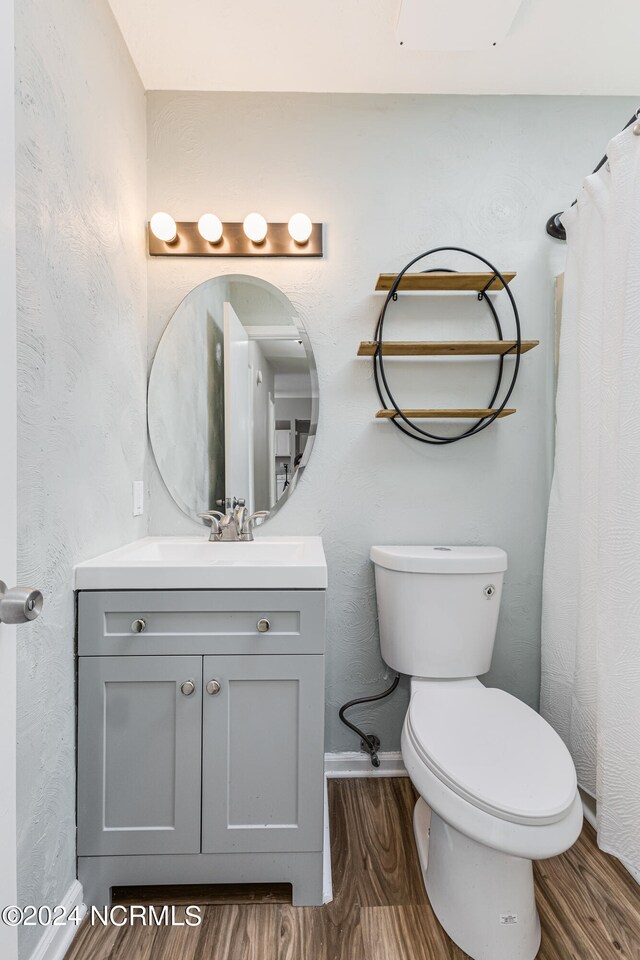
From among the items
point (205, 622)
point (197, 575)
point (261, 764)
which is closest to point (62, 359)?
point (197, 575)

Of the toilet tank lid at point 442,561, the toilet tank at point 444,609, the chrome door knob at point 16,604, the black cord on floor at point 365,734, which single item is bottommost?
the black cord on floor at point 365,734

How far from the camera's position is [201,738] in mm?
1318

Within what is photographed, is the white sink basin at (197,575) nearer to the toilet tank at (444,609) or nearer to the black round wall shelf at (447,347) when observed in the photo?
the toilet tank at (444,609)

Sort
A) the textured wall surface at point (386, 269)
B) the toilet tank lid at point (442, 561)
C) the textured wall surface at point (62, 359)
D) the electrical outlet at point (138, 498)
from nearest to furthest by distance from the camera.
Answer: the textured wall surface at point (62, 359)
the toilet tank lid at point (442, 561)
the electrical outlet at point (138, 498)
the textured wall surface at point (386, 269)

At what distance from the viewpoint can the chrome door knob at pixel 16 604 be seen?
0.63 metres

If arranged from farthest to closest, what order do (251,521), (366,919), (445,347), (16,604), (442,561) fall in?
(251,521)
(445,347)
(442,561)
(366,919)
(16,604)

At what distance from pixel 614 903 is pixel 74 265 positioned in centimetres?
207

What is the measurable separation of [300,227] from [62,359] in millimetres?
967

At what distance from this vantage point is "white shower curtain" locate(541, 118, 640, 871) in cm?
134

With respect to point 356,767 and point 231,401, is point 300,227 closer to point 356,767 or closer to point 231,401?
point 231,401

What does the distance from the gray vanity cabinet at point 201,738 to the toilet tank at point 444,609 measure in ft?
1.39

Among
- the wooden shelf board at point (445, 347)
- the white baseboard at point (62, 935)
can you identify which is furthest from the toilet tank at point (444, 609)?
the white baseboard at point (62, 935)

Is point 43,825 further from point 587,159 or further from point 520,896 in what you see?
point 587,159

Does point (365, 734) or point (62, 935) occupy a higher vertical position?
point (365, 734)
